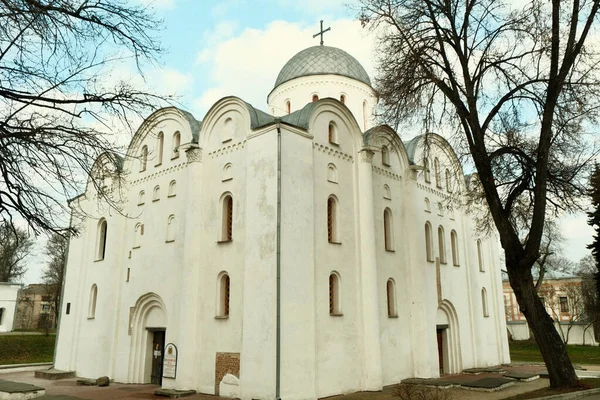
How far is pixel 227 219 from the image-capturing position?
16.2 metres

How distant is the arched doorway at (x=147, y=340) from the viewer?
Result: 17797 mm

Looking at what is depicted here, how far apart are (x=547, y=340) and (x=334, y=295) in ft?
20.4

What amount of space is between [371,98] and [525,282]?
1255cm

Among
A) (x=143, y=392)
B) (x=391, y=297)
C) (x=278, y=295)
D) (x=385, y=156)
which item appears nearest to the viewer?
(x=278, y=295)

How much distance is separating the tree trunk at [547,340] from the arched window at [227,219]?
9.07 meters

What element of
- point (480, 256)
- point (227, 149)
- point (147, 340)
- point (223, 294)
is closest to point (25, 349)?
point (147, 340)

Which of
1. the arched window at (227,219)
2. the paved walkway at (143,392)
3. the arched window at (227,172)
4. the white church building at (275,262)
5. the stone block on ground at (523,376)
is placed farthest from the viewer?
the stone block on ground at (523,376)

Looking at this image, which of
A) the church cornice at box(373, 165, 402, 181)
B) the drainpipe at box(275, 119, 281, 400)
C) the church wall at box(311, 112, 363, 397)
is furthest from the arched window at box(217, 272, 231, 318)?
the church cornice at box(373, 165, 402, 181)

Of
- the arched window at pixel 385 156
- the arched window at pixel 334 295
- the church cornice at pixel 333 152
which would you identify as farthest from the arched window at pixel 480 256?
the arched window at pixel 334 295

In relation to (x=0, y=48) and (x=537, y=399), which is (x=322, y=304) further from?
(x=0, y=48)

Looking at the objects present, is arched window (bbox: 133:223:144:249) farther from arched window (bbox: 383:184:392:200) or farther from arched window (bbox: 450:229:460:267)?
arched window (bbox: 450:229:460:267)

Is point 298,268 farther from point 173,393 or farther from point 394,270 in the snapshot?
point 394,270

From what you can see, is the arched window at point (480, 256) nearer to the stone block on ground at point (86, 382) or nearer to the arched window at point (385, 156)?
the arched window at point (385, 156)

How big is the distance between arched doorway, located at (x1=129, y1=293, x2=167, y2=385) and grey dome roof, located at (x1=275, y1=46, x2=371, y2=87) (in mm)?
11948
